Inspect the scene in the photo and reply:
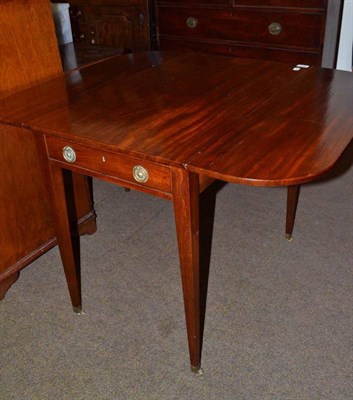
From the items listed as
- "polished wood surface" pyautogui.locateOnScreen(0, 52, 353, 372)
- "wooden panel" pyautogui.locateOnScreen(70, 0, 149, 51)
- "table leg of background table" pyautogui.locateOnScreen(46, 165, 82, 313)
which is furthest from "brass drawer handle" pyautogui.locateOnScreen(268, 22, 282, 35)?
"table leg of background table" pyautogui.locateOnScreen(46, 165, 82, 313)

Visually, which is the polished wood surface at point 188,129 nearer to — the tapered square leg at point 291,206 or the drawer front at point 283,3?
the tapered square leg at point 291,206

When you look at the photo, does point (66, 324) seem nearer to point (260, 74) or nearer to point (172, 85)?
point (172, 85)

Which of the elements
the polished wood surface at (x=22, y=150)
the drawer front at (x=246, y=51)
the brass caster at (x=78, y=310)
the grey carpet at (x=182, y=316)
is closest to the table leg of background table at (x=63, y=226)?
the brass caster at (x=78, y=310)

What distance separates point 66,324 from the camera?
164 cm

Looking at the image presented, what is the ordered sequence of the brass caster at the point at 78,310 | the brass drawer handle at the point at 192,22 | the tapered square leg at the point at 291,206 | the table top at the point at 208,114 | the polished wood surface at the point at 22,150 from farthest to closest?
the brass drawer handle at the point at 192,22, the tapered square leg at the point at 291,206, the brass caster at the point at 78,310, the polished wood surface at the point at 22,150, the table top at the point at 208,114

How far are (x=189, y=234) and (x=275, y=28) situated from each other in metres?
1.68

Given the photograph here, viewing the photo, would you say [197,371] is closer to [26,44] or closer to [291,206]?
[291,206]

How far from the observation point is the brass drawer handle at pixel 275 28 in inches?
95.1

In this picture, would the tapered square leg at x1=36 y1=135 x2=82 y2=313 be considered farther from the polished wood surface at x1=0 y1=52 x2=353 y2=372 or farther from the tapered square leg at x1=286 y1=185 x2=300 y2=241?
the tapered square leg at x1=286 y1=185 x2=300 y2=241

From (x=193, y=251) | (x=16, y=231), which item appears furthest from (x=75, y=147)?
(x=16, y=231)

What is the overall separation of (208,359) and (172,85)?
91 centimetres

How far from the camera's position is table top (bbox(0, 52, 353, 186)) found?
104 cm

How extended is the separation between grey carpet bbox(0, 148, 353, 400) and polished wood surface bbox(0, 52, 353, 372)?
0.12m

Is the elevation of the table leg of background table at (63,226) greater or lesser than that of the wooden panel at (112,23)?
lesser
